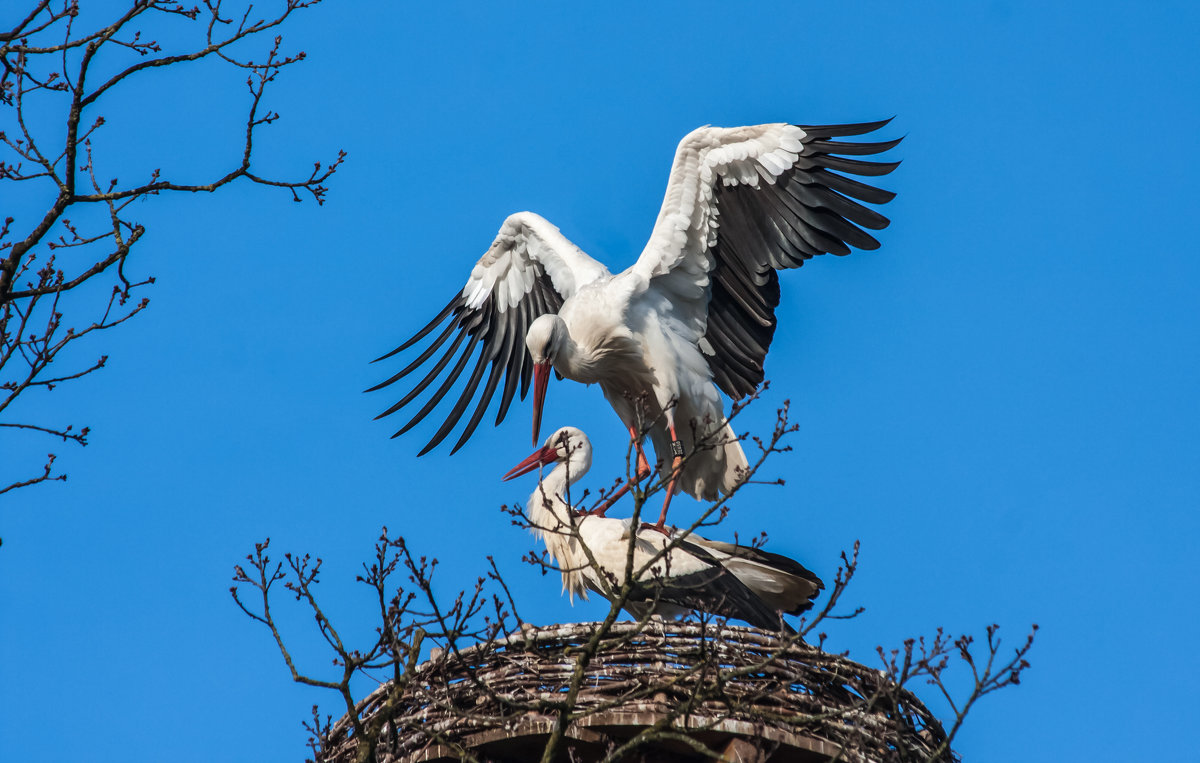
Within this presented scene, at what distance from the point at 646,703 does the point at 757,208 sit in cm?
484

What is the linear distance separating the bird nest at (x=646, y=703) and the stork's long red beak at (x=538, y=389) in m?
3.23

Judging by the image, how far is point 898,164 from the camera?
1034 centimetres

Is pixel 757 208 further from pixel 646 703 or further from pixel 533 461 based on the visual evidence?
pixel 646 703

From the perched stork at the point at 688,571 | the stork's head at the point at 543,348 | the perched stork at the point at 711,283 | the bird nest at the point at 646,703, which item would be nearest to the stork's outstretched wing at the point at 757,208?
the perched stork at the point at 711,283

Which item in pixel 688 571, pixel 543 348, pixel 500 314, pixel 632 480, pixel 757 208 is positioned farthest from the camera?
pixel 500 314

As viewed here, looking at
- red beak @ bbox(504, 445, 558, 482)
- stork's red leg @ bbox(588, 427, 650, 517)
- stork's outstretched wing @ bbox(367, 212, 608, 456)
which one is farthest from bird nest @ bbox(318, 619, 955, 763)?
stork's outstretched wing @ bbox(367, 212, 608, 456)

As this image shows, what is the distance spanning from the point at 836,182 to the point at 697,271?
1.25 m

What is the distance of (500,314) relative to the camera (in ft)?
41.7

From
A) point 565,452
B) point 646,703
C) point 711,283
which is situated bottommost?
point 646,703

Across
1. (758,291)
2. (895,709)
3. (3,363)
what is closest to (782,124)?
(758,291)

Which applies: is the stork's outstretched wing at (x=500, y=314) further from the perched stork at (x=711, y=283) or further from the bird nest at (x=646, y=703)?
the bird nest at (x=646, y=703)

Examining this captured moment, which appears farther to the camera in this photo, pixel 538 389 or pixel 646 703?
pixel 538 389

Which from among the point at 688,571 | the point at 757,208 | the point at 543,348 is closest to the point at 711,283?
the point at 757,208

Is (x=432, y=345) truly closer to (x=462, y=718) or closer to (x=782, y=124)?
(x=782, y=124)
